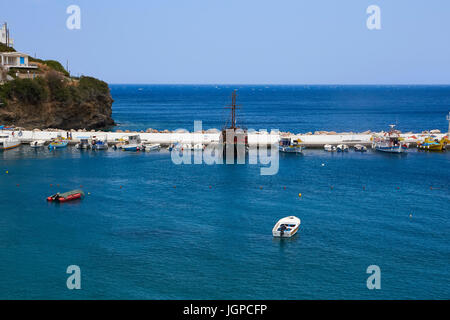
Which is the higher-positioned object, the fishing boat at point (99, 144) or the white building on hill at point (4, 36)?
the white building on hill at point (4, 36)

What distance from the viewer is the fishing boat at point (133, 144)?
84.9 meters

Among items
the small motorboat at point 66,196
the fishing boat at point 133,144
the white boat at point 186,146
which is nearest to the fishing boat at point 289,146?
the white boat at point 186,146

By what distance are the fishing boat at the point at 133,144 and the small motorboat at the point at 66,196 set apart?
29362mm

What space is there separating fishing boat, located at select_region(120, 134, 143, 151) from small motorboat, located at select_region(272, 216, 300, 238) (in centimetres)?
4488

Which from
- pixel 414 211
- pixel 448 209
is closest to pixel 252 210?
pixel 414 211

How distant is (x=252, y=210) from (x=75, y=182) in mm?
23833

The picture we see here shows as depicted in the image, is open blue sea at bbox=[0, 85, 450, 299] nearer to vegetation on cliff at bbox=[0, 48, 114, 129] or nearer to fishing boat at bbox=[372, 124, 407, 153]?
fishing boat at bbox=[372, 124, 407, 153]

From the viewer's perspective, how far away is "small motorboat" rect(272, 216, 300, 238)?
141 feet

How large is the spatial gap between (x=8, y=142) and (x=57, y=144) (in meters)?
7.85

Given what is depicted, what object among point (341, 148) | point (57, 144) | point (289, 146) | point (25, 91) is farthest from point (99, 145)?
point (341, 148)

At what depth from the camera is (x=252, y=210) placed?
51.2 metres

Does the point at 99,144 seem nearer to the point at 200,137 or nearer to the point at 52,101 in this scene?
the point at 200,137

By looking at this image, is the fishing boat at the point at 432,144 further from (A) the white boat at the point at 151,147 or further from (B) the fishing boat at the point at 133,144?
(B) the fishing boat at the point at 133,144
